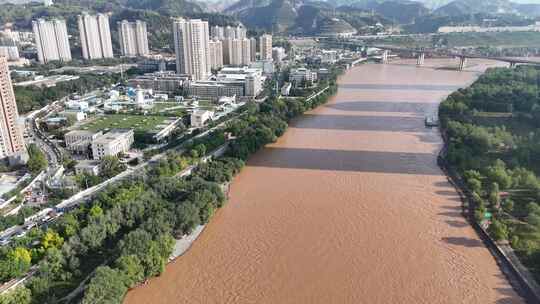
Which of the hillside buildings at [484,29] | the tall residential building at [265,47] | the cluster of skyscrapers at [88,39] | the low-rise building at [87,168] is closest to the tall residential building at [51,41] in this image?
the cluster of skyscrapers at [88,39]

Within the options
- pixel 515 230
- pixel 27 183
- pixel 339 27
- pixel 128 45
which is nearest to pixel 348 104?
pixel 515 230

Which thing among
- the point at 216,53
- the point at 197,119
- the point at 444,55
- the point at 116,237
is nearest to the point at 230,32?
the point at 216,53

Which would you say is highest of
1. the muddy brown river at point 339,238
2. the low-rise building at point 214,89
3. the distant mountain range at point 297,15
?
the distant mountain range at point 297,15

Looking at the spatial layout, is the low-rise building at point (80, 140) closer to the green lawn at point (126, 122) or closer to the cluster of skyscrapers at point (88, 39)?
the green lawn at point (126, 122)

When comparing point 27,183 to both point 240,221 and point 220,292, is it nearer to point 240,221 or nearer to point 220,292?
point 240,221

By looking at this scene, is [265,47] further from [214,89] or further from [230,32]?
[214,89]

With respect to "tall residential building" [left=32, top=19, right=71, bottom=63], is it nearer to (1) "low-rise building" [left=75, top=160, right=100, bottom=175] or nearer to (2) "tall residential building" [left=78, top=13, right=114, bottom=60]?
(2) "tall residential building" [left=78, top=13, right=114, bottom=60]
